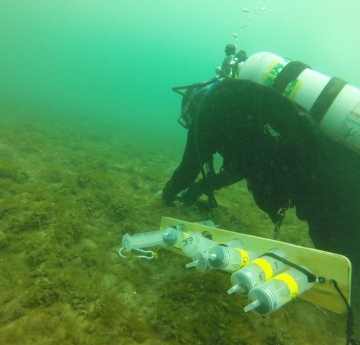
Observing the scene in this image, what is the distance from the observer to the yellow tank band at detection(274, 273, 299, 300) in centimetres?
179

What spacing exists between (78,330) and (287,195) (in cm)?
271

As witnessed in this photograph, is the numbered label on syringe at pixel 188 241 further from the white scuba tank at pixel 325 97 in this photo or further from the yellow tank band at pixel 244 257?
the white scuba tank at pixel 325 97

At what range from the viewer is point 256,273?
1.83 m

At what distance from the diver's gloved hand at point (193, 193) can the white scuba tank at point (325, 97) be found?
2338 millimetres

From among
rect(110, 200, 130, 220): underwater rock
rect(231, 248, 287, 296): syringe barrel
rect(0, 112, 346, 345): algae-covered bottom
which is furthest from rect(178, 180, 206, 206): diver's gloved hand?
rect(231, 248, 287, 296): syringe barrel

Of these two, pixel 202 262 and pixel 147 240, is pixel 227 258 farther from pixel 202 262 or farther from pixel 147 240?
pixel 147 240

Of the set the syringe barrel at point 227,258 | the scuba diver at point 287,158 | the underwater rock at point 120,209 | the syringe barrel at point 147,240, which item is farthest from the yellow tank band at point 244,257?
the underwater rock at point 120,209

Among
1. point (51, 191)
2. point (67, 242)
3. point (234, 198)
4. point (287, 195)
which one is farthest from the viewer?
point (234, 198)

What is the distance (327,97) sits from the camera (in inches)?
107

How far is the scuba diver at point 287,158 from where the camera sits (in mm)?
2484

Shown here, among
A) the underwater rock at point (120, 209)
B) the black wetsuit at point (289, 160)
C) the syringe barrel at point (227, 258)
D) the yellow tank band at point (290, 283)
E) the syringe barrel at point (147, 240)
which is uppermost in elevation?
the black wetsuit at point (289, 160)

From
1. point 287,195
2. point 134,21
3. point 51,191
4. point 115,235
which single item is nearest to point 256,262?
point 287,195

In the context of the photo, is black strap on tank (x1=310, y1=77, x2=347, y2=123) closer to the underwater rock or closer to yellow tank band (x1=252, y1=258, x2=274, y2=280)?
yellow tank band (x1=252, y1=258, x2=274, y2=280)

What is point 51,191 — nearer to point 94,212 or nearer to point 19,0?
point 94,212
